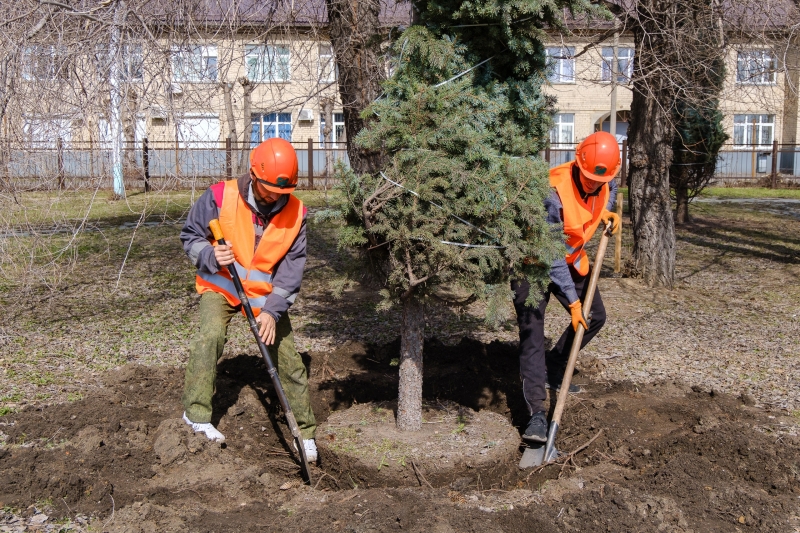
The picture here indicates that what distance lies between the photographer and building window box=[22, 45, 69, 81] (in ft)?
19.7

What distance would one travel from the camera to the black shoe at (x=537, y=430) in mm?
4477

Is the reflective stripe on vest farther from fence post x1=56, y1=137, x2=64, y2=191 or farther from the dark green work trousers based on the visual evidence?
fence post x1=56, y1=137, x2=64, y2=191

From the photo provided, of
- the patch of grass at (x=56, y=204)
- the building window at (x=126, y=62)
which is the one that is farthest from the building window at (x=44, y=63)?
the patch of grass at (x=56, y=204)

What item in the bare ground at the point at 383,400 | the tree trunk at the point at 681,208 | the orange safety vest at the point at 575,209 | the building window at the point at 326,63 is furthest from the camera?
the tree trunk at the point at 681,208

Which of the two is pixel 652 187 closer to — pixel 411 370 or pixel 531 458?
pixel 531 458

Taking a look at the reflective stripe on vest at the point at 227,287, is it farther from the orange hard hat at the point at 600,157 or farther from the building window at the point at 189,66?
the building window at the point at 189,66

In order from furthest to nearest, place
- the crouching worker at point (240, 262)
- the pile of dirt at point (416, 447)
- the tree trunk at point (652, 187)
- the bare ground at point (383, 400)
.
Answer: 1. the tree trunk at point (652, 187)
2. the crouching worker at point (240, 262)
3. the pile of dirt at point (416, 447)
4. the bare ground at point (383, 400)

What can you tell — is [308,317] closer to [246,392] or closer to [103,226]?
[246,392]

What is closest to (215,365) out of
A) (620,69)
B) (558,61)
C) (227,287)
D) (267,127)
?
(227,287)

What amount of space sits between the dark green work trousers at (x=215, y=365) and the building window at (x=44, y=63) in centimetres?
275

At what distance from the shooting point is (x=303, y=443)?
178 inches

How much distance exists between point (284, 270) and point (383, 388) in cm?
160

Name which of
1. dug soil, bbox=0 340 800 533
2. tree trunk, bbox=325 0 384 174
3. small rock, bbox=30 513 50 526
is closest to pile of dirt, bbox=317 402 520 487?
dug soil, bbox=0 340 800 533

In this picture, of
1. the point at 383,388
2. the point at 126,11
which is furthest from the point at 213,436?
the point at 126,11
